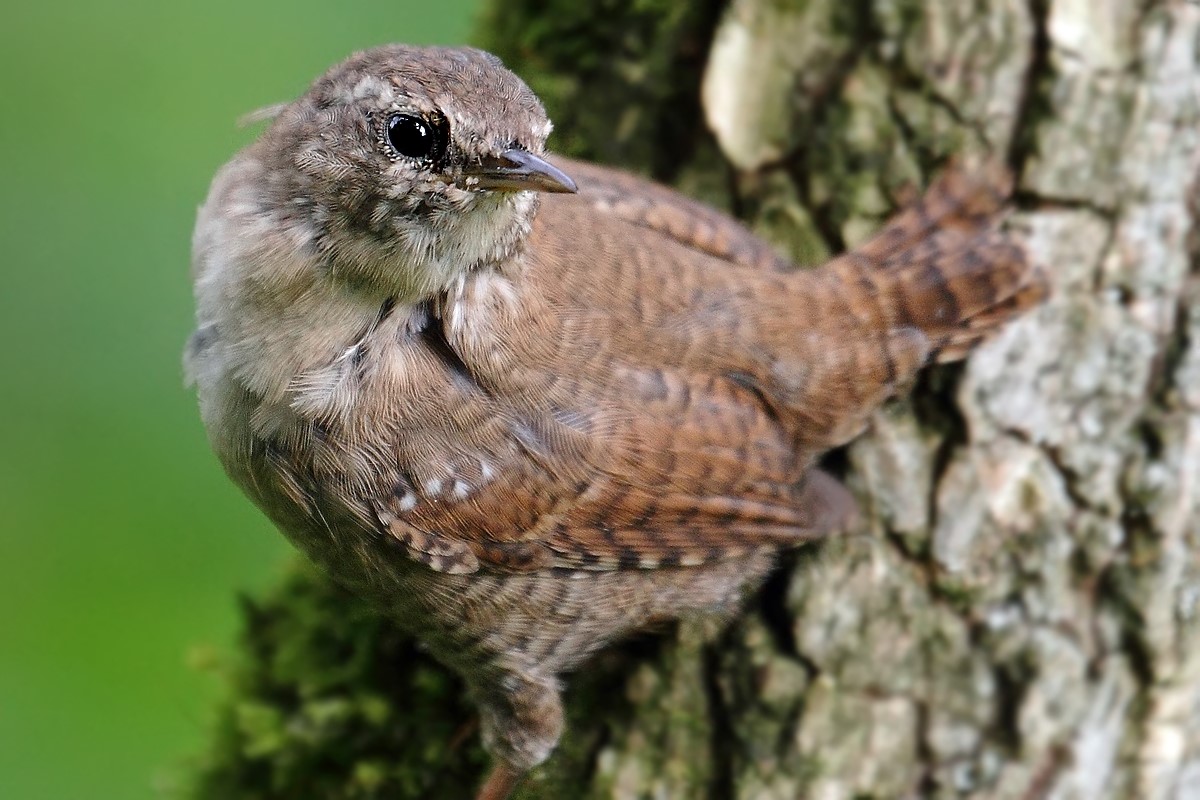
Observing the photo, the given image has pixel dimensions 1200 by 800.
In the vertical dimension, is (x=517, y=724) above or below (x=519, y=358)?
below

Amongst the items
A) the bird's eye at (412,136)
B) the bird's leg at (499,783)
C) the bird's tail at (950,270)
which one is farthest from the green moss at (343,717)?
the bird's tail at (950,270)

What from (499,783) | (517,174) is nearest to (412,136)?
(517,174)

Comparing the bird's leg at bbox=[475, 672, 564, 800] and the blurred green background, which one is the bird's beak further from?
the blurred green background

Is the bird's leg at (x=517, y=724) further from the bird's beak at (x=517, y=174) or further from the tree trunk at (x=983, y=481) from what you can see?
the bird's beak at (x=517, y=174)

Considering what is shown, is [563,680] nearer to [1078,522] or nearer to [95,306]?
[1078,522]

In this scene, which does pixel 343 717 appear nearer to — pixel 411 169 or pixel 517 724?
pixel 517 724

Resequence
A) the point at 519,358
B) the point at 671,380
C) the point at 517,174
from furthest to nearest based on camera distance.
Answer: the point at 671,380 < the point at 519,358 < the point at 517,174

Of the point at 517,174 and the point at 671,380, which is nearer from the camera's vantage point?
the point at 517,174
